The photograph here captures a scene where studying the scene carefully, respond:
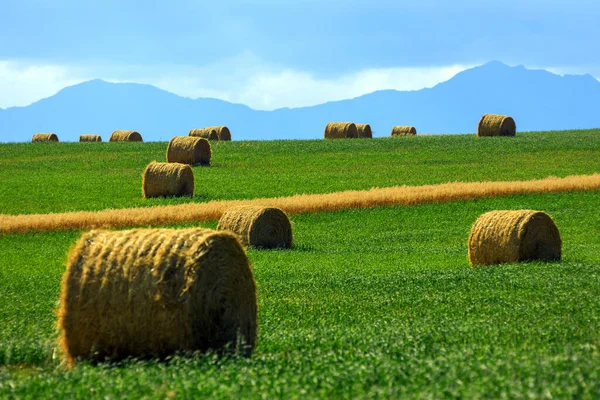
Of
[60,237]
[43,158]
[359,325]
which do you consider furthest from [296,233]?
[43,158]

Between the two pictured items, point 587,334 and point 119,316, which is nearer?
point 119,316

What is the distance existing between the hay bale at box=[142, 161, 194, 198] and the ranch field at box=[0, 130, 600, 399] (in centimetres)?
101

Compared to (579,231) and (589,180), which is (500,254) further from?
(589,180)

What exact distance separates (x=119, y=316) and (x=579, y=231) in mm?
24661

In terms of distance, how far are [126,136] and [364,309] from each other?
6776cm

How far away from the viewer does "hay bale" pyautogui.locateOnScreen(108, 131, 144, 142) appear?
8231 cm

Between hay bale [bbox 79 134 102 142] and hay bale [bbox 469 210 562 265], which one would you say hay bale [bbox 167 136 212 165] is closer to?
hay bale [bbox 79 134 102 142]

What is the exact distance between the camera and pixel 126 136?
82562 millimetres

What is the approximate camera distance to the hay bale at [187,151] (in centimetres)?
5738

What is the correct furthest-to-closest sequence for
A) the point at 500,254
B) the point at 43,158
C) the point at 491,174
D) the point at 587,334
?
the point at 43,158 → the point at 491,174 → the point at 500,254 → the point at 587,334

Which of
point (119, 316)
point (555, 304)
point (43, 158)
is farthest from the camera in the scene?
point (43, 158)

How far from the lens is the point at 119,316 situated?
1180cm

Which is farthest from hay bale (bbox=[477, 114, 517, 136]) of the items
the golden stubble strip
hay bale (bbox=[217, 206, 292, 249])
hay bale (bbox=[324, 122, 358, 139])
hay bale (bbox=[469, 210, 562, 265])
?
hay bale (bbox=[469, 210, 562, 265])

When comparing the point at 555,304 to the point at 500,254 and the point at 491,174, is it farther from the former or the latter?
the point at 491,174
